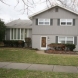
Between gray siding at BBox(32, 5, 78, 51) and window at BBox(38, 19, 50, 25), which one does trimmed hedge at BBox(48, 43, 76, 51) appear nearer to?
Answer: gray siding at BBox(32, 5, 78, 51)

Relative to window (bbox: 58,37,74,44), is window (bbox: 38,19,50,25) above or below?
above

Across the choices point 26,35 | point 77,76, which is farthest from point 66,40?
point 77,76

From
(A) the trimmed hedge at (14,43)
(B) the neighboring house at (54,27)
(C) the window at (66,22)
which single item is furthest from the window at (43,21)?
(A) the trimmed hedge at (14,43)

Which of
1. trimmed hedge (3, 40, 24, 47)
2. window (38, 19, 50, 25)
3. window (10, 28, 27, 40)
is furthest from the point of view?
window (10, 28, 27, 40)

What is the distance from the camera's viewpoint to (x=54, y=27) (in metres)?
22.2

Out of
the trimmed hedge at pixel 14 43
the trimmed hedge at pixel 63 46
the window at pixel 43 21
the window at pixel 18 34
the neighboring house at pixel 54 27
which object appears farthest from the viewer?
the window at pixel 18 34

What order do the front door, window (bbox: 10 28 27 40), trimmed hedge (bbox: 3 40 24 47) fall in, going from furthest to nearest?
window (bbox: 10 28 27 40) < trimmed hedge (bbox: 3 40 24 47) < the front door

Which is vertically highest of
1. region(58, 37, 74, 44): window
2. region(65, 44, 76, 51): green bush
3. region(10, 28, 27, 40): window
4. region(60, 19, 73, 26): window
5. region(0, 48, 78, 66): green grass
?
region(60, 19, 73, 26): window

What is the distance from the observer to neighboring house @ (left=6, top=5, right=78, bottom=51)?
21.9m

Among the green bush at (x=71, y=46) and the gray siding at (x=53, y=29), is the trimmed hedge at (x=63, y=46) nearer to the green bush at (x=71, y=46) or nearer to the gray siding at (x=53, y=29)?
the green bush at (x=71, y=46)

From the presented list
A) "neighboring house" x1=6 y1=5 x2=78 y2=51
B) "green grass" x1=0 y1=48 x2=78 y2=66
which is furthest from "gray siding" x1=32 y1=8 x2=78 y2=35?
"green grass" x1=0 y1=48 x2=78 y2=66

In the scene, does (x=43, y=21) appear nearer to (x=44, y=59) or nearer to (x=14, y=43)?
(x=14, y=43)

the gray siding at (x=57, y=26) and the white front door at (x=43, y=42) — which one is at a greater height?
the gray siding at (x=57, y=26)

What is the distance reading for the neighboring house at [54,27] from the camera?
21.9 metres
